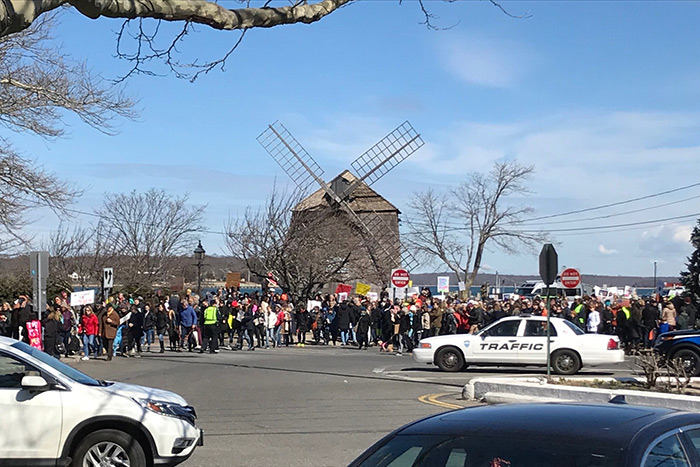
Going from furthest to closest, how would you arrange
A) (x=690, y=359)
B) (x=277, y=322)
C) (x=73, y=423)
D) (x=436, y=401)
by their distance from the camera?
(x=277, y=322) < (x=690, y=359) < (x=436, y=401) < (x=73, y=423)

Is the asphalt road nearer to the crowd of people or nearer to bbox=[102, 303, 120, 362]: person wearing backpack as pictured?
bbox=[102, 303, 120, 362]: person wearing backpack

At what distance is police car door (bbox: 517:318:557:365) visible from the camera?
21500 millimetres

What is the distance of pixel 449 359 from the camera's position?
22.2 meters

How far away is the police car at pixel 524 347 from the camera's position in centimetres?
2097

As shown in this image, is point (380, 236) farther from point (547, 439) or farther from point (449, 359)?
point (547, 439)

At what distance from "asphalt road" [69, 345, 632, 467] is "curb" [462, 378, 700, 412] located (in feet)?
1.62

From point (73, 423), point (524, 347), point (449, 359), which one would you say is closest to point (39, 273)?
point (449, 359)

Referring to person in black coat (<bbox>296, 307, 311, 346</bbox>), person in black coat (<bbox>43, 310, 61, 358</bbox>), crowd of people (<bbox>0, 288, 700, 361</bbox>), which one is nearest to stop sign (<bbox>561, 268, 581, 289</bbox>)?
crowd of people (<bbox>0, 288, 700, 361</bbox>)

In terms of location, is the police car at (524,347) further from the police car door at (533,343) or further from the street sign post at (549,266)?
the street sign post at (549,266)

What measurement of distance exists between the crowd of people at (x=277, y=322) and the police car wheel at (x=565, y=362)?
16.4ft

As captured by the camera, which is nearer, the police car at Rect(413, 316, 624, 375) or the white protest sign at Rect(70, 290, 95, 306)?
the police car at Rect(413, 316, 624, 375)

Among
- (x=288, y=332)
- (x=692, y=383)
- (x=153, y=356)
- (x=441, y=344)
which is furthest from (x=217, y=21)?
(x=288, y=332)

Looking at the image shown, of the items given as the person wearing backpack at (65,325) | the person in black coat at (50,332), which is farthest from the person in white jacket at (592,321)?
the person in black coat at (50,332)

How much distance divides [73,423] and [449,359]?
48.1 feet
